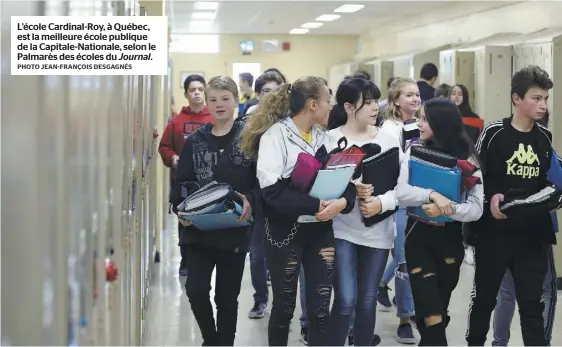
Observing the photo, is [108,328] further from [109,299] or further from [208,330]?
[208,330]

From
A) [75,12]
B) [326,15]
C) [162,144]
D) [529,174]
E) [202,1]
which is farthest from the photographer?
[326,15]

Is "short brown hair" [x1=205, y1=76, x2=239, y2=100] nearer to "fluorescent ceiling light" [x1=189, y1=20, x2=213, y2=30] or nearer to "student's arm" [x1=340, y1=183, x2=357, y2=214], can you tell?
"student's arm" [x1=340, y1=183, x2=357, y2=214]

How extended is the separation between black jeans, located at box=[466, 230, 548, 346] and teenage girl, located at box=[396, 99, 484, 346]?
0.17 m

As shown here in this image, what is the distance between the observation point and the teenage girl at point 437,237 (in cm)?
365

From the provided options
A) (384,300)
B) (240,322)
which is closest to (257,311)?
(240,322)

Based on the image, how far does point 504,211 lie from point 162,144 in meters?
2.89

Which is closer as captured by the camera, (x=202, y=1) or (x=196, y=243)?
(x=196, y=243)

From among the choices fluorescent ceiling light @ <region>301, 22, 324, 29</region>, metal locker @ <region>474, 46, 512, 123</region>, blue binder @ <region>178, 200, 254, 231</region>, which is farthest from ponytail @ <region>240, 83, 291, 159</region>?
fluorescent ceiling light @ <region>301, 22, 324, 29</region>

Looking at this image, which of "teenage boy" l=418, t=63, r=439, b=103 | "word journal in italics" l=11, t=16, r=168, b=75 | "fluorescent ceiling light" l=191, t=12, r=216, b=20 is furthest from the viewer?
"fluorescent ceiling light" l=191, t=12, r=216, b=20

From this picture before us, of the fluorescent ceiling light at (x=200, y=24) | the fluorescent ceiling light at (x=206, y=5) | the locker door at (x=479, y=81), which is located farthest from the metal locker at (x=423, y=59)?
the fluorescent ceiling light at (x=200, y=24)

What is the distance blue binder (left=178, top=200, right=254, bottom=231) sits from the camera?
3.67 metres

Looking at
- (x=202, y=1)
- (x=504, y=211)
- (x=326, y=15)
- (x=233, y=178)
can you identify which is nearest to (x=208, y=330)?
(x=233, y=178)

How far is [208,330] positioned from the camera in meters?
4.07

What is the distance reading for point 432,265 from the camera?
365 centimetres
